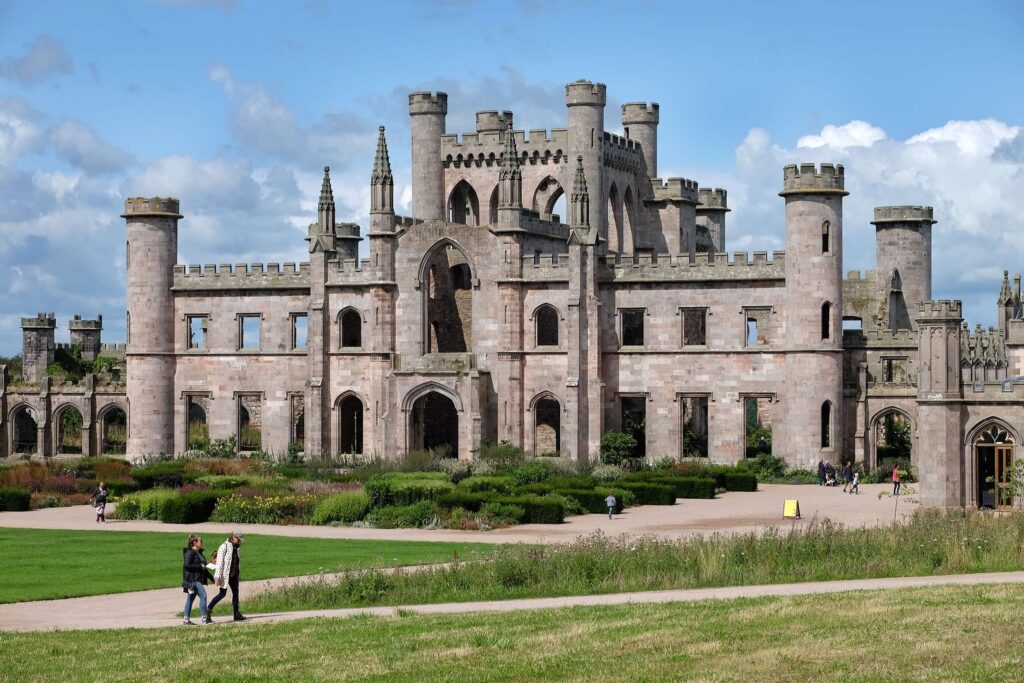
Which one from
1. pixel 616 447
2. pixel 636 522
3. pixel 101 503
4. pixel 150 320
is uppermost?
Result: pixel 150 320

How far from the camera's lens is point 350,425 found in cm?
7325

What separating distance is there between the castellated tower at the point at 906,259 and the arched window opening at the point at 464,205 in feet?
57.8

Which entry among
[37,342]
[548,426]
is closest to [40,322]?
[37,342]

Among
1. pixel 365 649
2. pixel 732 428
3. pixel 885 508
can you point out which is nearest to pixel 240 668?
pixel 365 649

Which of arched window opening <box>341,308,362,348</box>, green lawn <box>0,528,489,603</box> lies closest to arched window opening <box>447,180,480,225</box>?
arched window opening <box>341,308,362,348</box>

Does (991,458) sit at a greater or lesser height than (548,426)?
lesser

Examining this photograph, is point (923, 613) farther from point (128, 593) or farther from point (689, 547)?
point (128, 593)

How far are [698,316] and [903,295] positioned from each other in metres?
10.5

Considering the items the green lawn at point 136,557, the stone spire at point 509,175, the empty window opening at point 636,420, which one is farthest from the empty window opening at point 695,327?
the green lawn at point 136,557

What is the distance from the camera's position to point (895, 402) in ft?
211

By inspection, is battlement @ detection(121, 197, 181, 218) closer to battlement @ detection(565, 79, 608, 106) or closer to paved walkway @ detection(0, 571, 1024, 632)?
battlement @ detection(565, 79, 608, 106)

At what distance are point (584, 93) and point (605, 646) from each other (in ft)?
164

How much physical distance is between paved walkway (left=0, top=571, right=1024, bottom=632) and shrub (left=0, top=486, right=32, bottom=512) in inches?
831

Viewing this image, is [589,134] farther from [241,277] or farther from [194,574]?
[194,574]
